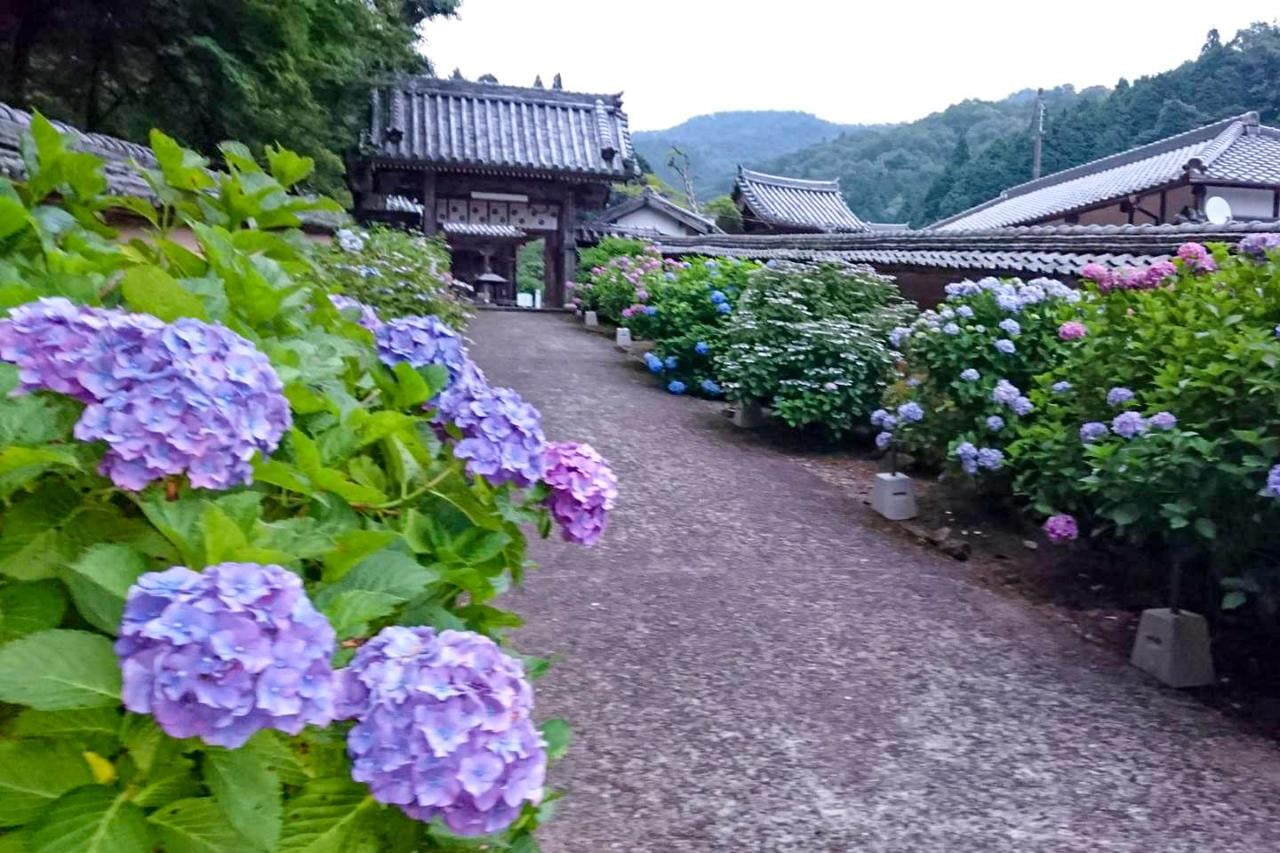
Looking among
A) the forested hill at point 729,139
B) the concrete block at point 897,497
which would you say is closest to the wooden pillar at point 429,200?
the concrete block at point 897,497

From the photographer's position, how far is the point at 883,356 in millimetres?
7746

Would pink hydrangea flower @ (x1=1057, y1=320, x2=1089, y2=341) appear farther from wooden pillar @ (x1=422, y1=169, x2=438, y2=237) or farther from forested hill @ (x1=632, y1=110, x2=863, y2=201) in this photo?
forested hill @ (x1=632, y1=110, x2=863, y2=201)

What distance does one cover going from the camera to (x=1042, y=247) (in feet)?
28.5

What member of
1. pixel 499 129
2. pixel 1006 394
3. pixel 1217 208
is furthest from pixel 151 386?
pixel 1217 208

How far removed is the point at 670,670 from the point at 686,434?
4555mm

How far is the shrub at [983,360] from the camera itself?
215 inches

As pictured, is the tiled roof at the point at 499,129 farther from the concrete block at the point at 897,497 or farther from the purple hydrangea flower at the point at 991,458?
the purple hydrangea flower at the point at 991,458

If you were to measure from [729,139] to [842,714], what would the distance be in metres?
86.3

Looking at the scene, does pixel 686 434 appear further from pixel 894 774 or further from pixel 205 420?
pixel 205 420

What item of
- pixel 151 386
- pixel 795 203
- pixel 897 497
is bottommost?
pixel 897 497

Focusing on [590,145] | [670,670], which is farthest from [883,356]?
[590,145]

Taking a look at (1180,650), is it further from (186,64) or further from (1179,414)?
(186,64)

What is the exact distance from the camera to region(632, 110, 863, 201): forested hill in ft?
243

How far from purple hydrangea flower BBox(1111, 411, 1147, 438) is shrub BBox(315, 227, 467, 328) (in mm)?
3821
